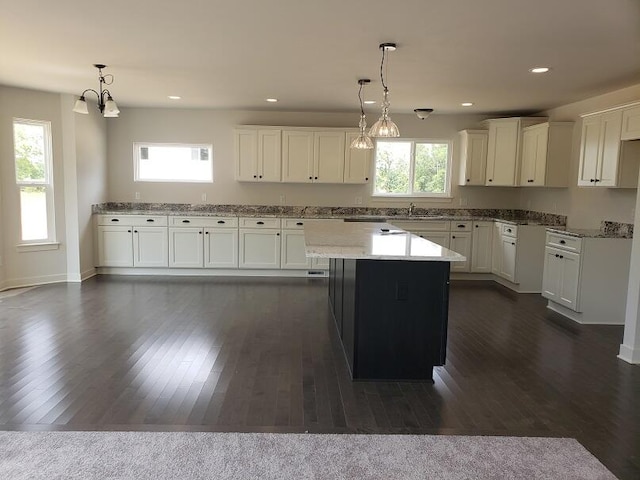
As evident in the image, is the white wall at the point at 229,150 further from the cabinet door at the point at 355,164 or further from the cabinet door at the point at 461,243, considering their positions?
the cabinet door at the point at 461,243

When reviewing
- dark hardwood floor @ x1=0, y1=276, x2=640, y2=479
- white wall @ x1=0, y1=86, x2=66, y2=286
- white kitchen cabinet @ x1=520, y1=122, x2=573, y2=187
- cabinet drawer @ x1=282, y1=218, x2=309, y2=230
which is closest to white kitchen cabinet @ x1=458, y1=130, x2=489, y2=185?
white kitchen cabinet @ x1=520, y1=122, x2=573, y2=187

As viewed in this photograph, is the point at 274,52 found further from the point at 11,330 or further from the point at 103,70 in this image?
the point at 11,330

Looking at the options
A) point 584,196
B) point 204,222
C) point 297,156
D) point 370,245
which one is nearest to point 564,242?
point 584,196

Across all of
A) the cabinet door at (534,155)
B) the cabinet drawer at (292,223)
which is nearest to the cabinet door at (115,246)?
the cabinet drawer at (292,223)

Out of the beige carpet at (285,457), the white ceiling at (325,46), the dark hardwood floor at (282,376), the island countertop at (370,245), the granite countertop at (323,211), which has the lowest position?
the beige carpet at (285,457)

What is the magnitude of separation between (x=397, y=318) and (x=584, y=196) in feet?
12.6

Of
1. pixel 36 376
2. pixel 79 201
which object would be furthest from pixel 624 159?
pixel 79 201

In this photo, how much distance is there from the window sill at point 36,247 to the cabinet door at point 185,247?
1501mm

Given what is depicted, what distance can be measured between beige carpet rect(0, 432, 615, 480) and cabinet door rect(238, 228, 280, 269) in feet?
14.7

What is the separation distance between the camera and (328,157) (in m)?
7.13

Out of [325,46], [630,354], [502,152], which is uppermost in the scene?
[325,46]

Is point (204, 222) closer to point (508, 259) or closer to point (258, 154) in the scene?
point (258, 154)

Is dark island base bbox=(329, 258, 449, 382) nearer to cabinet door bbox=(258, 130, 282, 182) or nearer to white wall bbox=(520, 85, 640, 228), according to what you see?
white wall bbox=(520, 85, 640, 228)

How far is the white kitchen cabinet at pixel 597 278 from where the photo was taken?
4.79 m
